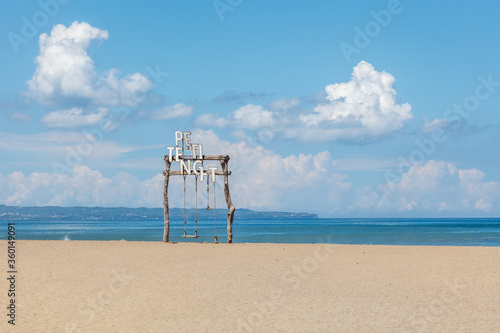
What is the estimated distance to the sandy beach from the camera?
1020cm

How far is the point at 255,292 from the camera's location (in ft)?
43.7

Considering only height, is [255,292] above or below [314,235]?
above

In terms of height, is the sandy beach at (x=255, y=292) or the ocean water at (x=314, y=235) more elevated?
the sandy beach at (x=255, y=292)

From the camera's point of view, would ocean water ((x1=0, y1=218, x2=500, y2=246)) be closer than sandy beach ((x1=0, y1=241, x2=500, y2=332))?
No

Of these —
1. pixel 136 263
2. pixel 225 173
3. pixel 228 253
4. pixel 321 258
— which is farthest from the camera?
pixel 225 173

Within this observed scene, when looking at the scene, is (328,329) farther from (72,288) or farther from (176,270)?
(176,270)

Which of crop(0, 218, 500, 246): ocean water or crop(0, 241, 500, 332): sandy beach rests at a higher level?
crop(0, 241, 500, 332): sandy beach

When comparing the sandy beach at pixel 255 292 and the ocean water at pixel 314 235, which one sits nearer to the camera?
the sandy beach at pixel 255 292

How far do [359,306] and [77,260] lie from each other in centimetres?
1197

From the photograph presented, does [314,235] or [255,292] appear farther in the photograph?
[314,235]

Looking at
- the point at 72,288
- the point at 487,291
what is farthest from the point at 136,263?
the point at 487,291

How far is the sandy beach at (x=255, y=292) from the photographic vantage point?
10.2 meters

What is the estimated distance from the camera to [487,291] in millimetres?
13703

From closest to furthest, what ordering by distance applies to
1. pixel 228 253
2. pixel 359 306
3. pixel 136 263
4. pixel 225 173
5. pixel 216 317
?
pixel 216 317, pixel 359 306, pixel 136 263, pixel 228 253, pixel 225 173
